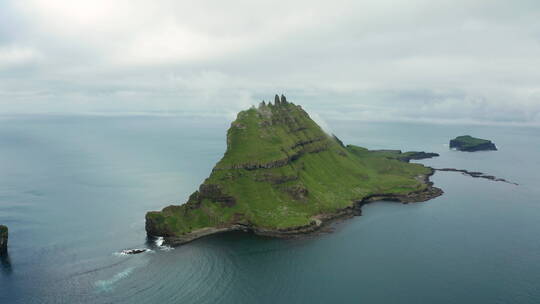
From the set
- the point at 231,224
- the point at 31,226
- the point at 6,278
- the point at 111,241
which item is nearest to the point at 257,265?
the point at 231,224

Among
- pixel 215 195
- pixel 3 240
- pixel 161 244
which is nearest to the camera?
pixel 3 240

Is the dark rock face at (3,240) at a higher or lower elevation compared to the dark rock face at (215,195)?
lower

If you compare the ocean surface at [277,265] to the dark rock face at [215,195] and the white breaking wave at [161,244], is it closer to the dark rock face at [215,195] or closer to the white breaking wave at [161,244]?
the white breaking wave at [161,244]

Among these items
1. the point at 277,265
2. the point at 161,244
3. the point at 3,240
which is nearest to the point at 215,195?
the point at 161,244

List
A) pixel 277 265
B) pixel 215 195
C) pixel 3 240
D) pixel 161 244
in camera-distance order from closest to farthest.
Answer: pixel 277 265 < pixel 3 240 < pixel 161 244 < pixel 215 195

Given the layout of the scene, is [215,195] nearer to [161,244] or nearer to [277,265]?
[161,244]

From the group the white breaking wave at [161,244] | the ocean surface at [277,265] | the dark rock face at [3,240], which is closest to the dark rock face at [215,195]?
the ocean surface at [277,265]

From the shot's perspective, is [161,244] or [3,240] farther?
[161,244]

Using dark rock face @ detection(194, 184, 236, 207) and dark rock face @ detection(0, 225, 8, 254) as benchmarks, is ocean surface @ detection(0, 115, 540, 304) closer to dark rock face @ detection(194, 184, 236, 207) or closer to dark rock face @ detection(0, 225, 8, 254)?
dark rock face @ detection(0, 225, 8, 254)

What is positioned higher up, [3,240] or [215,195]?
[215,195]

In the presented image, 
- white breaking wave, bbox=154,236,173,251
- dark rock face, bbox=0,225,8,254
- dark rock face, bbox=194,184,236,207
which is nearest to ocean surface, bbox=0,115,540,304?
white breaking wave, bbox=154,236,173,251

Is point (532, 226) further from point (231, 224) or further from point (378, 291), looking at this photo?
point (231, 224)
